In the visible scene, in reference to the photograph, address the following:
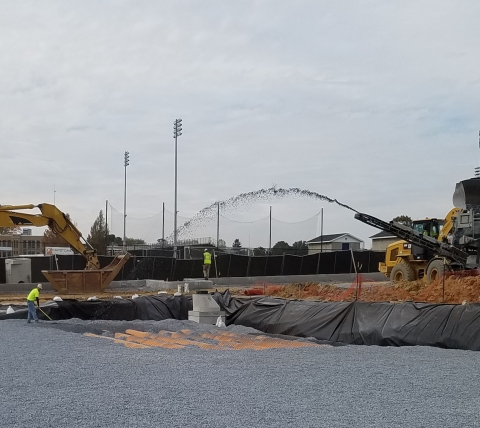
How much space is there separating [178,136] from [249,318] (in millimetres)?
29252

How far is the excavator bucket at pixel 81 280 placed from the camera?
87.8 ft

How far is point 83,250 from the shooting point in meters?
27.6

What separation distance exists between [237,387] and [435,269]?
51.2ft

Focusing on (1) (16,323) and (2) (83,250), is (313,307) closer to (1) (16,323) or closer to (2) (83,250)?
(1) (16,323)

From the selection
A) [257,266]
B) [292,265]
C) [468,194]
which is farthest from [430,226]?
[257,266]

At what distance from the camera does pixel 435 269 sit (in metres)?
22.2

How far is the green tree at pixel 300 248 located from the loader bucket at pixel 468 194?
1820 cm

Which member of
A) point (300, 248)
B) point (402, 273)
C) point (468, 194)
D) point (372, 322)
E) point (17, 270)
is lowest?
point (372, 322)

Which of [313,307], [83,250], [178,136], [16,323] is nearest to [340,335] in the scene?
[313,307]

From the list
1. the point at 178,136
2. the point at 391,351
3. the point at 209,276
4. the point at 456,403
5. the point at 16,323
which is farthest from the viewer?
the point at 178,136

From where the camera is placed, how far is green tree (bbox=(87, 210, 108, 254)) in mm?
59869

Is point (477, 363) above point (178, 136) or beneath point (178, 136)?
beneath

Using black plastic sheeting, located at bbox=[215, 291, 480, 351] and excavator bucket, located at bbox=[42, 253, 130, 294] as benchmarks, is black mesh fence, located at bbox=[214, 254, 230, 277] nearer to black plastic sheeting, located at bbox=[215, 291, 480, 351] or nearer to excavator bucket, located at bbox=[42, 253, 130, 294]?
excavator bucket, located at bbox=[42, 253, 130, 294]

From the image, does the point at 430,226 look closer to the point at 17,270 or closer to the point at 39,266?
the point at 39,266
